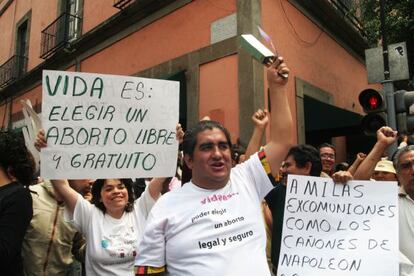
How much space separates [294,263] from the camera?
252 centimetres

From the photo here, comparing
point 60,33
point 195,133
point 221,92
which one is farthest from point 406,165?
point 60,33

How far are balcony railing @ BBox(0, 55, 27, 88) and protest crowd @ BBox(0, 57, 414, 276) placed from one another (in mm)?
14234

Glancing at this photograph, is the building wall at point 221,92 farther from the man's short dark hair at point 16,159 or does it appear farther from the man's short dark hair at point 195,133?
the man's short dark hair at point 195,133

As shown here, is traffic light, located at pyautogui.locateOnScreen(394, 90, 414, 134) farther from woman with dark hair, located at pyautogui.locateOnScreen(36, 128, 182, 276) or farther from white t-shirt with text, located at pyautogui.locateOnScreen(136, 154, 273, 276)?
white t-shirt with text, located at pyautogui.locateOnScreen(136, 154, 273, 276)

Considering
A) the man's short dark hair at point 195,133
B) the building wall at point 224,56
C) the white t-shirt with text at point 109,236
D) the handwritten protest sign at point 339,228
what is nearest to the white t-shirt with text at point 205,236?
the man's short dark hair at point 195,133

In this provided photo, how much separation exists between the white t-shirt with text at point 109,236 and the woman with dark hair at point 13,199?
1.55 feet

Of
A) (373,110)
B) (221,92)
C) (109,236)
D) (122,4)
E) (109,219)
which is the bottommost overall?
(109,236)

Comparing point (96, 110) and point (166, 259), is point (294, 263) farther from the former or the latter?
point (96, 110)

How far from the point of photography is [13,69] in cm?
1681

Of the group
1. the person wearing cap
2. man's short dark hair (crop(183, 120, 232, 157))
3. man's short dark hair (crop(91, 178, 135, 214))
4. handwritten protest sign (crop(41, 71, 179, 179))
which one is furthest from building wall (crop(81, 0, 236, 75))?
man's short dark hair (crop(183, 120, 232, 157))

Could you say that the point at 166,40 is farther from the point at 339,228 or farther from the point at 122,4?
the point at 339,228

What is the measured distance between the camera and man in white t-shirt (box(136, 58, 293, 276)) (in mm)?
1880

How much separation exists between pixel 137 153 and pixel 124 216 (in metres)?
0.46

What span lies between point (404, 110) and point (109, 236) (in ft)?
16.3
